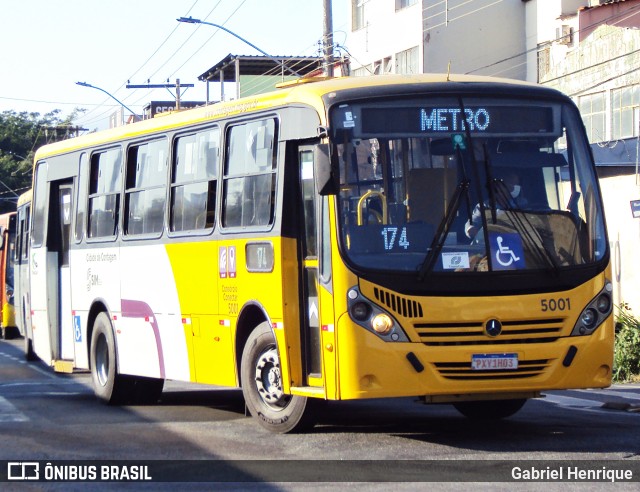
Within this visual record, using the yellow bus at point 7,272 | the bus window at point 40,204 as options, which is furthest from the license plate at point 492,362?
the yellow bus at point 7,272

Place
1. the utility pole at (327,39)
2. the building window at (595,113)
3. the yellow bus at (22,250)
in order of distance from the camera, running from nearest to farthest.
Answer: the yellow bus at (22,250) < the utility pole at (327,39) < the building window at (595,113)

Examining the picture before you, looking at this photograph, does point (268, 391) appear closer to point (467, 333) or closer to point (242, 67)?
point (467, 333)

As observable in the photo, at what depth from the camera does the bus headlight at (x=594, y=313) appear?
10539 mm

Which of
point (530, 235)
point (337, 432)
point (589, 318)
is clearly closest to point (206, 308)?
point (337, 432)

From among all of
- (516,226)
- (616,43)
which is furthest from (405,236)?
(616,43)

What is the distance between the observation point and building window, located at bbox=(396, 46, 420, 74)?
40.8 meters

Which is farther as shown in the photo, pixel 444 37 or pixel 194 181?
pixel 444 37

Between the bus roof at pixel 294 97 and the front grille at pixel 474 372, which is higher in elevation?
the bus roof at pixel 294 97

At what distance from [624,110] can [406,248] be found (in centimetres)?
2593

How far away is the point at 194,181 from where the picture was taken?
13.3 meters

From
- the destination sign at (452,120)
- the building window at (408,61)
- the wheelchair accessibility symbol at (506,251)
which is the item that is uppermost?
the building window at (408,61)

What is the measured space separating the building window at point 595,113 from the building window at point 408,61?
6.13m

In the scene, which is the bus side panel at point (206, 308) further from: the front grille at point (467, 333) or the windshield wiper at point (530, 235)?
the windshield wiper at point (530, 235)

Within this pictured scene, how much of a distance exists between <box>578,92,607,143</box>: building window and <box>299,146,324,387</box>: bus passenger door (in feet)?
84.5
